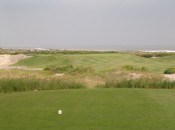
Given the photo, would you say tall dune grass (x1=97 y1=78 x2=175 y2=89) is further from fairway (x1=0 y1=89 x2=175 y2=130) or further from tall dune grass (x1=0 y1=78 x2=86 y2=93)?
fairway (x1=0 y1=89 x2=175 y2=130)

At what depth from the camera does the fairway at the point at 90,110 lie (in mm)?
10078


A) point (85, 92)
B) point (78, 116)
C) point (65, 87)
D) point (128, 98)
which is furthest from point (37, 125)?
point (65, 87)

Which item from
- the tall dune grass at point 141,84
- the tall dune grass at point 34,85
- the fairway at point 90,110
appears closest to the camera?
the fairway at point 90,110

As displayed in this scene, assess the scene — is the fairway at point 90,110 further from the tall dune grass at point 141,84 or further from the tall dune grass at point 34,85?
the tall dune grass at point 141,84

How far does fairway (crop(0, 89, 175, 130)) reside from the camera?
33.1ft

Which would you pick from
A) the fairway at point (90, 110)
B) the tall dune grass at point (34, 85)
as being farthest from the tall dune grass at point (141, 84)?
the fairway at point (90, 110)

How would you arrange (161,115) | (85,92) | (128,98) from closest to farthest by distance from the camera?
1. (161,115)
2. (128,98)
3. (85,92)

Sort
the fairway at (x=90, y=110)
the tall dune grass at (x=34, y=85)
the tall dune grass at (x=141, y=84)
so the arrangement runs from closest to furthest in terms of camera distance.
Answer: the fairway at (x=90, y=110), the tall dune grass at (x=34, y=85), the tall dune grass at (x=141, y=84)

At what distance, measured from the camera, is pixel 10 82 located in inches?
721

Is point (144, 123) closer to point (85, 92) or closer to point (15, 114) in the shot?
point (15, 114)

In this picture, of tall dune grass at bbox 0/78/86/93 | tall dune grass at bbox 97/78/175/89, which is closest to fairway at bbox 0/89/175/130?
tall dune grass at bbox 0/78/86/93

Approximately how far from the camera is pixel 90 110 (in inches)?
473

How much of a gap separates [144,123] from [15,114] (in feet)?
12.7

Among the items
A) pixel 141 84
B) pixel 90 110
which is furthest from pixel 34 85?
pixel 90 110
